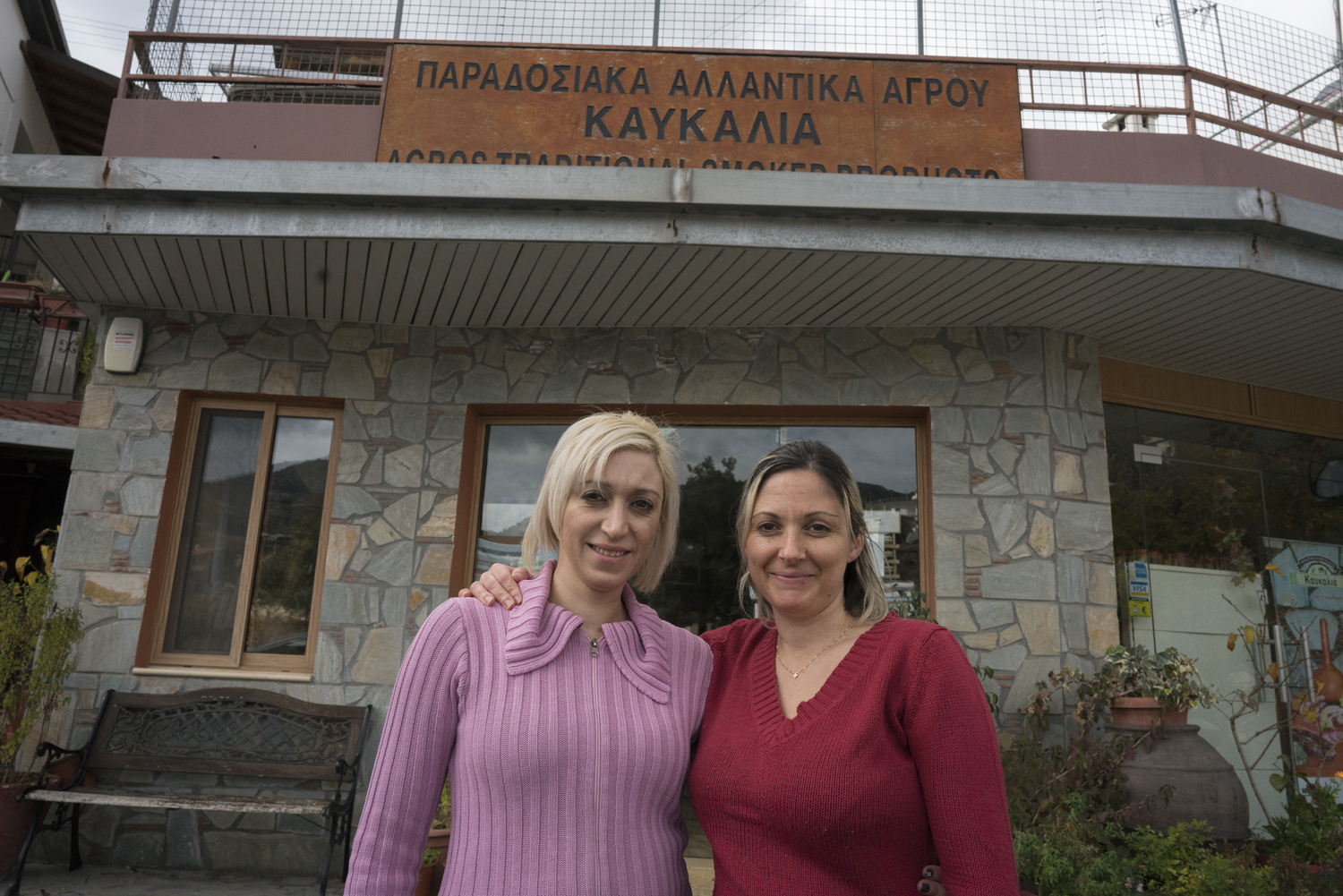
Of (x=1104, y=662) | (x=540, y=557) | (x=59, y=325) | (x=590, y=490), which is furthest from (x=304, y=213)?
(x=59, y=325)

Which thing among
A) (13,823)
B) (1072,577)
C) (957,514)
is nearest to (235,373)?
(13,823)

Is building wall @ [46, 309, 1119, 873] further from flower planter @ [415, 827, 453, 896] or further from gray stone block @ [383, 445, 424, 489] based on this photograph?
flower planter @ [415, 827, 453, 896]

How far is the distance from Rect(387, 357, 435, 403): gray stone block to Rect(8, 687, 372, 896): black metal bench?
70.4 inches

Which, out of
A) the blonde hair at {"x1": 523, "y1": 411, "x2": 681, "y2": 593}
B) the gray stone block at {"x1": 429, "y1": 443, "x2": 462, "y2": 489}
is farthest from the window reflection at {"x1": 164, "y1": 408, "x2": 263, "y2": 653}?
the blonde hair at {"x1": 523, "y1": 411, "x2": 681, "y2": 593}

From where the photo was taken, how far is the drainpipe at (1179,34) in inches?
189

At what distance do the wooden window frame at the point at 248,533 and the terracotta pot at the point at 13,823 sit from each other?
2.64 feet

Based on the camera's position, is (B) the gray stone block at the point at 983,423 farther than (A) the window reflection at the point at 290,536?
No

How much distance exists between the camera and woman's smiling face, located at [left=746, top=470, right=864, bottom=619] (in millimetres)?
1708

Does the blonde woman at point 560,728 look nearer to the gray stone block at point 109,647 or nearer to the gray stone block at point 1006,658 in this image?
the gray stone block at point 1006,658

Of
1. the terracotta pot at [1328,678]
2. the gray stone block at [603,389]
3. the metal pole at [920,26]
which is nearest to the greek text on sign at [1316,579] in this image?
the terracotta pot at [1328,678]

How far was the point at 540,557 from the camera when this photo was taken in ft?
15.5

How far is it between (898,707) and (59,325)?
901cm

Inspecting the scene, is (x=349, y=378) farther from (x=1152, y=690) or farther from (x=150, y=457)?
(x=1152, y=690)

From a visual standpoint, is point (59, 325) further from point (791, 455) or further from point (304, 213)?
point (791, 455)
